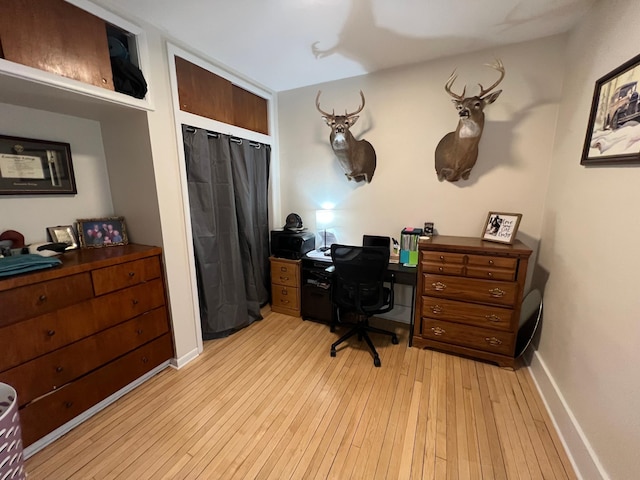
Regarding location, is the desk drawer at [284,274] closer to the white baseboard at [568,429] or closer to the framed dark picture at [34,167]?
the framed dark picture at [34,167]

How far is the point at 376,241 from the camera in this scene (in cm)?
280

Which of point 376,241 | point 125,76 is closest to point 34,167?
point 125,76

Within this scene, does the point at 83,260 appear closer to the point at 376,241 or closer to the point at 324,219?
the point at 324,219

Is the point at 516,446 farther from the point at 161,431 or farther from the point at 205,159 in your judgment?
the point at 205,159

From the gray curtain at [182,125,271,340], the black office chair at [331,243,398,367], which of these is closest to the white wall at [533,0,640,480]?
the black office chair at [331,243,398,367]

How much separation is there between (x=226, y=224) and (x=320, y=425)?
1.86 metres

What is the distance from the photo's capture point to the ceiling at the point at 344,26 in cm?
166

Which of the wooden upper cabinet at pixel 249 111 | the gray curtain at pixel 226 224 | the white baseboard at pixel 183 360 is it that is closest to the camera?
the white baseboard at pixel 183 360

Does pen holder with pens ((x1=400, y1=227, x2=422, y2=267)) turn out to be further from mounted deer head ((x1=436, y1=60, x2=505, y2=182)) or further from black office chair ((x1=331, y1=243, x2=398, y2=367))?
mounted deer head ((x1=436, y1=60, x2=505, y2=182))

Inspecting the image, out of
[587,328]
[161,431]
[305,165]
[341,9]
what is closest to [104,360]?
[161,431]

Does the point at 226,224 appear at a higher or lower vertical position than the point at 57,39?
lower

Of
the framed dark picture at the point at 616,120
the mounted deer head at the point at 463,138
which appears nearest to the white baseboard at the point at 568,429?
the framed dark picture at the point at 616,120

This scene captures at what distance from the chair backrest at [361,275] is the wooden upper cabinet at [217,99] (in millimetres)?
1661

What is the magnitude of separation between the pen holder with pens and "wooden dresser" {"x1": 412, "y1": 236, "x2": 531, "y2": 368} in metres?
0.21
